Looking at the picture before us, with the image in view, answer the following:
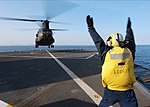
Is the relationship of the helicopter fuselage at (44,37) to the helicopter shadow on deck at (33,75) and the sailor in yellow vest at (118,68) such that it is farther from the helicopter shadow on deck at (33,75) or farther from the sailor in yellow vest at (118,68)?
the sailor in yellow vest at (118,68)

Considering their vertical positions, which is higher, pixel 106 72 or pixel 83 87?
pixel 106 72

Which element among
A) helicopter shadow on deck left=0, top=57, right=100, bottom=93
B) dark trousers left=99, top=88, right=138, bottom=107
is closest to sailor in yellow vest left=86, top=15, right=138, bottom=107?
dark trousers left=99, top=88, right=138, bottom=107

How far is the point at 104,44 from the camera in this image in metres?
4.24

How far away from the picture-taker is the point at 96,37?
4.25 metres

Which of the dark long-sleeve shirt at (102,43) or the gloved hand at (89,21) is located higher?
the gloved hand at (89,21)

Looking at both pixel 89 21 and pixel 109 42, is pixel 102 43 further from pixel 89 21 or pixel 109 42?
pixel 89 21

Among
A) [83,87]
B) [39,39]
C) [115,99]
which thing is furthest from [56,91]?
[39,39]

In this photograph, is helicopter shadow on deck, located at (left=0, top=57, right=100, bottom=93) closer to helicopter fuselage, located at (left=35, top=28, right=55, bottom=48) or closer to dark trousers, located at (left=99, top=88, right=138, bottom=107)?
dark trousers, located at (left=99, top=88, right=138, bottom=107)

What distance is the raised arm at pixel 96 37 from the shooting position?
420 cm

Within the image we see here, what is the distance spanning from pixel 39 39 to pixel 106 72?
3483 centimetres

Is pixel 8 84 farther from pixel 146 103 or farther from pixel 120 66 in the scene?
pixel 120 66

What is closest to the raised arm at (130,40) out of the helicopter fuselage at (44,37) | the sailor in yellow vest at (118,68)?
the sailor in yellow vest at (118,68)

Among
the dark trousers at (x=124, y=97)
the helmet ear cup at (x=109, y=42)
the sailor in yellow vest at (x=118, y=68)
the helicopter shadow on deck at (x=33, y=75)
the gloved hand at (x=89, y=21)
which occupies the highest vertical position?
the gloved hand at (x=89, y=21)

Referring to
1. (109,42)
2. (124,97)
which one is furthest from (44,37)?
(124,97)
